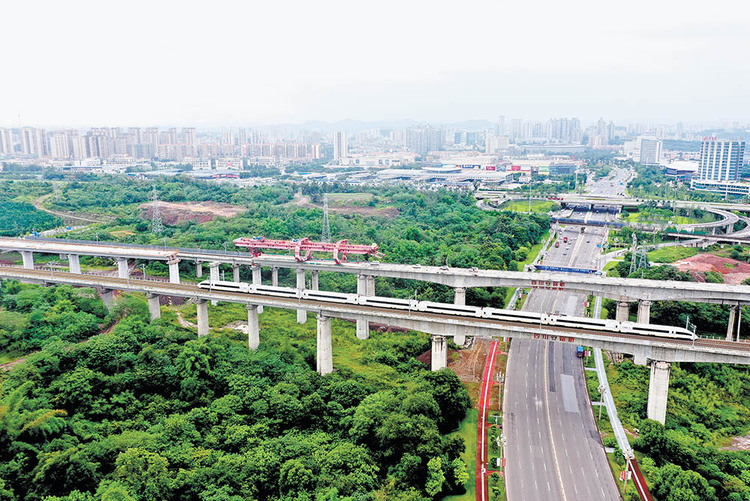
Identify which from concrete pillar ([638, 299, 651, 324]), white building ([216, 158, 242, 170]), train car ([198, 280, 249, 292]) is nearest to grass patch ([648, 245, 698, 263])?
concrete pillar ([638, 299, 651, 324])

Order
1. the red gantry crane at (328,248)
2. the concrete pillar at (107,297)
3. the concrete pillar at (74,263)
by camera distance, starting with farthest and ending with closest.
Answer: the concrete pillar at (74,263), the red gantry crane at (328,248), the concrete pillar at (107,297)

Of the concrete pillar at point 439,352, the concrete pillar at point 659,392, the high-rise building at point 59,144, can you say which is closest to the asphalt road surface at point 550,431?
the concrete pillar at point 659,392

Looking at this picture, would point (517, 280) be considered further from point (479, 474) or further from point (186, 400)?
point (186, 400)

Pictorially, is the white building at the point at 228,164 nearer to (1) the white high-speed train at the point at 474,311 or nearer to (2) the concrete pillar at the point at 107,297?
(2) the concrete pillar at the point at 107,297

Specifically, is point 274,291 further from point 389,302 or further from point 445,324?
point 445,324

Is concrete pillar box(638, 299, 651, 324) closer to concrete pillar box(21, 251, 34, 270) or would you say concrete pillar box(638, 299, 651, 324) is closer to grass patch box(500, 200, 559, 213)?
concrete pillar box(21, 251, 34, 270)

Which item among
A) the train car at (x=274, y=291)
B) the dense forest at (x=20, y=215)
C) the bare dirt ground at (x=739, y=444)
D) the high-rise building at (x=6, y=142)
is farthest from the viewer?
the high-rise building at (x=6, y=142)

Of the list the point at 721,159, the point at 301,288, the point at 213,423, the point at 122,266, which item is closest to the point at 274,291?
the point at 301,288
